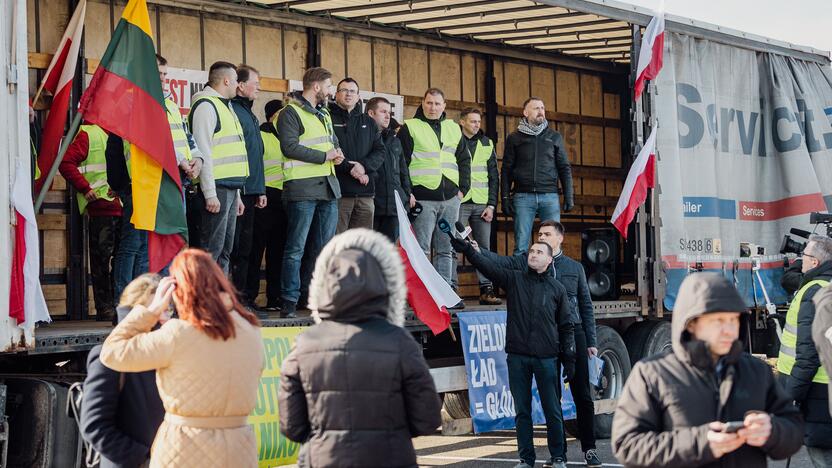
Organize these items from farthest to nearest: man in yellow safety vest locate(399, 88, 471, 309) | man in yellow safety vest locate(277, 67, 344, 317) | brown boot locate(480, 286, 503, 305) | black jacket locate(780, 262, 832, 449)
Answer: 1. brown boot locate(480, 286, 503, 305)
2. man in yellow safety vest locate(399, 88, 471, 309)
3. man in yellow safety vest locate(277, 67, 344, 317)
4. black jacket locate(780, 262, 832, 449)

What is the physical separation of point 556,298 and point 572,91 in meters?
5.95

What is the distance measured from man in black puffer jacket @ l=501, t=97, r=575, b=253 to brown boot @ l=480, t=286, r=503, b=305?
2.03 feet

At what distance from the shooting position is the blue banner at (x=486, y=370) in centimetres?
1109

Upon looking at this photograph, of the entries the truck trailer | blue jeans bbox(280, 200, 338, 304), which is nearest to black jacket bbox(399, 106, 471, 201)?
the truck trailer

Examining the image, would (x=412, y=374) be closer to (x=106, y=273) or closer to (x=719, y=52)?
(x=106, y=273)

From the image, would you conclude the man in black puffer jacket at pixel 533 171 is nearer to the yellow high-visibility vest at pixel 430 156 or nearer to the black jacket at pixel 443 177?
the black jacket at pixel 443 177

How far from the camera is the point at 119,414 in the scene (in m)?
5.72

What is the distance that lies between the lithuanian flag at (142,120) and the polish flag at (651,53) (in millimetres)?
5465

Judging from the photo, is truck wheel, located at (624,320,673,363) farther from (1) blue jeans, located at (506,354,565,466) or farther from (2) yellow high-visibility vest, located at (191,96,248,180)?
(2) yellow high-visibility vest, located at (191,96,248,180)

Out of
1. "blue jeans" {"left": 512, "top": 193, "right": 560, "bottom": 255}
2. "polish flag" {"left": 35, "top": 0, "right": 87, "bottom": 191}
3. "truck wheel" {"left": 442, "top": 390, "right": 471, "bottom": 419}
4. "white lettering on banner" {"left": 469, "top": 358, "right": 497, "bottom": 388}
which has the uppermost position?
"polish flag" {"left": 35, "top": 0, "right": 87, "bottom": 191}

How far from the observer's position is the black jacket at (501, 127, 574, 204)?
1290 centimetres

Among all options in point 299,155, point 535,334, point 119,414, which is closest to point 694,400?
point 119,414

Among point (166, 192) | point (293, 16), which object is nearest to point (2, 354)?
point (166, 192)

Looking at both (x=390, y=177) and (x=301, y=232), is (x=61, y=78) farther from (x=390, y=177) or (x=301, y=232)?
(x=390, y=177)
